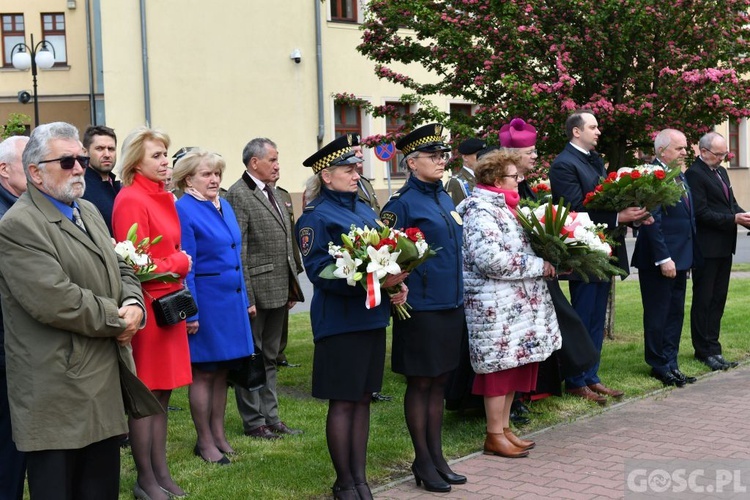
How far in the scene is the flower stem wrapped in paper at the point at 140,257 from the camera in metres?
5.33

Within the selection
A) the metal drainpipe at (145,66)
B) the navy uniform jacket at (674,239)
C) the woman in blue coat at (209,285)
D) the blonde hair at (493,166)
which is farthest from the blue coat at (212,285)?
the metal drainpipe at (145,66)

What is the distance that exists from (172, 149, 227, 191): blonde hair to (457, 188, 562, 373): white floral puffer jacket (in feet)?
5.60

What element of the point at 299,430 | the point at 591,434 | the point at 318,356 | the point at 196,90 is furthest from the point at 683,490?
the point at 196,90

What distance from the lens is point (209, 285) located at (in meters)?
6.56

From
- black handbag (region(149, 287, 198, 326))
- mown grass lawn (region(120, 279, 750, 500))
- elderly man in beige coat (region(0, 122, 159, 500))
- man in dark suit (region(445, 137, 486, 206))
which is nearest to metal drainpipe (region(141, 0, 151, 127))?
mown grass lawn (region(120, 279, 750, 500))

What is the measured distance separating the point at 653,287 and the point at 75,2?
30437 millimetres

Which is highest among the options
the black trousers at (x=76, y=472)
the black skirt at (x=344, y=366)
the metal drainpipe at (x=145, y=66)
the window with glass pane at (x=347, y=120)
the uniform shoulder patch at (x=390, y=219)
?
the metal drainpipe at (x=145, y=66)

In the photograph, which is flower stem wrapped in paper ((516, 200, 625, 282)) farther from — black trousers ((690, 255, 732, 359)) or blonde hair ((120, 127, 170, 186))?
black trousers ((690, 255, 732, 359))

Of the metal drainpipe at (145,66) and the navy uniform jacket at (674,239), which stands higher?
the metal drainpipe at (145,66)

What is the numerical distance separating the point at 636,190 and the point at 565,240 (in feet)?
5.26

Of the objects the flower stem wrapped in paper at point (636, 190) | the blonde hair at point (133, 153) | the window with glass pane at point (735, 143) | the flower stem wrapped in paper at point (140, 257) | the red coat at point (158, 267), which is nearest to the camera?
the flower stem wrapped in paper at point (140, 257)

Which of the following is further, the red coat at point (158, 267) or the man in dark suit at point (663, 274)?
the man in dark suit at point (663, 274)

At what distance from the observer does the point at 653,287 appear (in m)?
9.35

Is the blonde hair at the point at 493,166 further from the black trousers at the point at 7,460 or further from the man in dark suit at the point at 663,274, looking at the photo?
the black trousers at the point at 7,460
